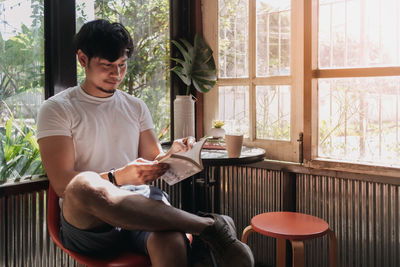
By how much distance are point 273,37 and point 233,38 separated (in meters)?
0.29

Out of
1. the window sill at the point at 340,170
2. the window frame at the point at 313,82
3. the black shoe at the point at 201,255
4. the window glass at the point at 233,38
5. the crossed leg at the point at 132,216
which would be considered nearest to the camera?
the crossed leg at the point at 132,216

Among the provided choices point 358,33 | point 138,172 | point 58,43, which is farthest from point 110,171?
point 358,33

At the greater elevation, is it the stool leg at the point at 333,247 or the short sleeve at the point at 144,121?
the short sleeve at the point at 144,121

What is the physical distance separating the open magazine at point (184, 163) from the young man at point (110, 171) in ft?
0.14

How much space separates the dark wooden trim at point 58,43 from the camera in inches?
73.0

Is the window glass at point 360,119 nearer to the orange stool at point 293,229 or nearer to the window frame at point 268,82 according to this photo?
the window frame at point 268,82

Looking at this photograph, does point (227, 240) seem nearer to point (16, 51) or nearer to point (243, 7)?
point (16, 51)

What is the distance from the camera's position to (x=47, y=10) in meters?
1.85

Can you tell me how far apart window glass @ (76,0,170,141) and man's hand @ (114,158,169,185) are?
968 millimetres

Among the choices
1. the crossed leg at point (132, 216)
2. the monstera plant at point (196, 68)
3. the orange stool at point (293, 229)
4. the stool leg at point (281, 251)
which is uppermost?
the monstera plant at point (196, 68)

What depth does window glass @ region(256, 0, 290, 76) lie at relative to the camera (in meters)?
2.27

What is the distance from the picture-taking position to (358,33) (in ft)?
6.79

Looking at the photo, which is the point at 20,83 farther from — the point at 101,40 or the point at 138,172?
the point at 138,172

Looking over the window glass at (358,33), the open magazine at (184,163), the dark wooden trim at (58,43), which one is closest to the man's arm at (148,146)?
the open magazine at (184,163)
